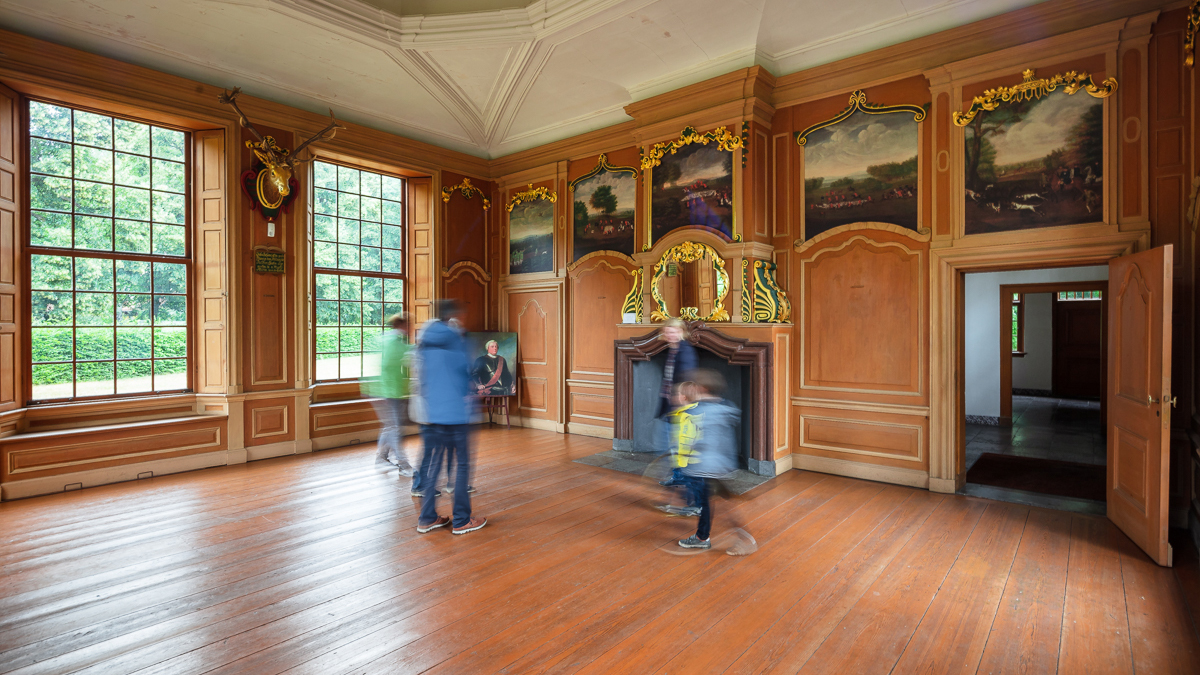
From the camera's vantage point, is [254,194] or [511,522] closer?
[511,522]

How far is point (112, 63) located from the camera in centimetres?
516

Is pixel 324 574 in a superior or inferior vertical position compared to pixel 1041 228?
inferior

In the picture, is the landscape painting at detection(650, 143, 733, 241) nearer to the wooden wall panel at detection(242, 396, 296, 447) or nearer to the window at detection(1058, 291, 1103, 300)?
the wooden wall panel at detection(242, 396, 296, 447)

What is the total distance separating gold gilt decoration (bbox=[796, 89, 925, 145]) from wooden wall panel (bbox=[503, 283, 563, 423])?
11.9 feet

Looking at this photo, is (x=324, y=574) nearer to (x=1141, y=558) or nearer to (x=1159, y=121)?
(x=1141, y=558)

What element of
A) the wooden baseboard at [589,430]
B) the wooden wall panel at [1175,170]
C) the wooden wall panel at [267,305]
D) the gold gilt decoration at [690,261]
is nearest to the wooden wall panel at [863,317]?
the gold gilt decoration at [690,261]

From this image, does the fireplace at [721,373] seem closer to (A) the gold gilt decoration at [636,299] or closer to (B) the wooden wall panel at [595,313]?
(A) the gold gilt decoration at [636,299]

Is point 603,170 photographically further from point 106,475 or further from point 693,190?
point 106,475

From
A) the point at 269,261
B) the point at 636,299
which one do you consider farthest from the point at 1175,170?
the point at 269,261

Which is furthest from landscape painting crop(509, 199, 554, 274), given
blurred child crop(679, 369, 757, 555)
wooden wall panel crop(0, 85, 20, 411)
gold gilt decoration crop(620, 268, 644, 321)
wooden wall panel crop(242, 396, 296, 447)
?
wooden wall panel crop(0, 85, 20, 411)

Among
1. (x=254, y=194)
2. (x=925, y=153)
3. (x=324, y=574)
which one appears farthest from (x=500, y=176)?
(x=324, y=574)

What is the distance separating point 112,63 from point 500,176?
4408mm

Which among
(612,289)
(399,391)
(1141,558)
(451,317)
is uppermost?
(612,289)

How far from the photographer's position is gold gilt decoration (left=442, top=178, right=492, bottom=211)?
7910mm
